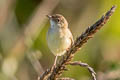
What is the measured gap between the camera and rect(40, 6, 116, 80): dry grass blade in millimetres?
1882

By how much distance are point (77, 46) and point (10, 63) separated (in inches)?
95.8

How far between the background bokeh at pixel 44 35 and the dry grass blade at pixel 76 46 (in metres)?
1.87

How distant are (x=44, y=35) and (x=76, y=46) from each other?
3.56 metres

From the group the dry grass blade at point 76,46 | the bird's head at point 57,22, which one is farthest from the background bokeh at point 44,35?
the dry grass blade at point 76,46

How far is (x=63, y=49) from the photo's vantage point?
3.22 metres

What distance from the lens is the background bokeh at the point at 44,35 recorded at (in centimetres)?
479

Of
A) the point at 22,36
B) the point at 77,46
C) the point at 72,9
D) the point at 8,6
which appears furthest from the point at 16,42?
the point at 77,46

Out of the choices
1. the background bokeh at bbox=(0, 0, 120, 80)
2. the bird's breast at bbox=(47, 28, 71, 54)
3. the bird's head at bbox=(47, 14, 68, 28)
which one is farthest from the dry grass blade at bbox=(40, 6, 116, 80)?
the background bokeh at bbox=(0, 0, 120, 80)

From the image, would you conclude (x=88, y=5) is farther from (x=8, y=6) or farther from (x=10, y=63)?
(x=10, y=63)

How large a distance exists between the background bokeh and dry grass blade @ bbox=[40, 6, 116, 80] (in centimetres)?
187

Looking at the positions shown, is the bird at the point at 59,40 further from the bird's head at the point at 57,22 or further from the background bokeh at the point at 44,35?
the background bokeh at the point at 44,35

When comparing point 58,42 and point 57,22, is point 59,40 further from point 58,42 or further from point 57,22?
point 57,22

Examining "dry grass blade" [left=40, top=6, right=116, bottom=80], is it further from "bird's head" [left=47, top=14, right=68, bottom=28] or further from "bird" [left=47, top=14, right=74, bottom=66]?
"bird's head" [left=47, top=14, right=68, bottom=28]

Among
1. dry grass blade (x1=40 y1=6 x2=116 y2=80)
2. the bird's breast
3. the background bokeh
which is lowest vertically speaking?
the background bokeh
